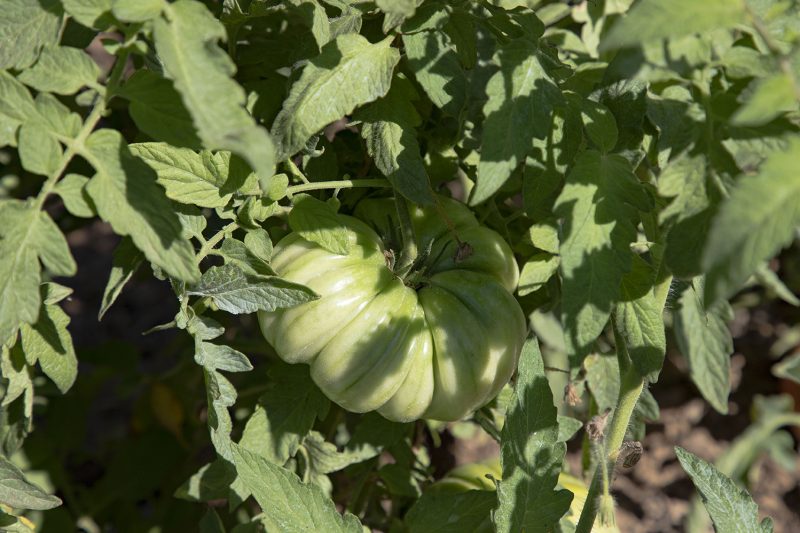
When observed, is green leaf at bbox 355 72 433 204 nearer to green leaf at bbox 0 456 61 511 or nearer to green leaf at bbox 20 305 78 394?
green leaf at bbox 20 305 78 394

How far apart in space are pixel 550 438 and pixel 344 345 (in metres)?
0.26

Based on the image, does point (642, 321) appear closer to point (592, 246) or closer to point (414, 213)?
point (592, 246)

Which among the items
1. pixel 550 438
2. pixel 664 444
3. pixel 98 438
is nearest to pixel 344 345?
pixel 550 438

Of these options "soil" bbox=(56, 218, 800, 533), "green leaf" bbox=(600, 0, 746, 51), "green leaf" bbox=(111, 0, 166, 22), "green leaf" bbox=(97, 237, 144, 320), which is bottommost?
"soil" bbox=(56, 218, 800, 533)

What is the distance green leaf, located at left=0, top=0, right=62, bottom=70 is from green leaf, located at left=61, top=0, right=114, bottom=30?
0.14ft

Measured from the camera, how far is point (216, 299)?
3.10 feet

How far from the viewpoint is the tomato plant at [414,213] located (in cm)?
75

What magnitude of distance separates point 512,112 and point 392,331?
0.30 m

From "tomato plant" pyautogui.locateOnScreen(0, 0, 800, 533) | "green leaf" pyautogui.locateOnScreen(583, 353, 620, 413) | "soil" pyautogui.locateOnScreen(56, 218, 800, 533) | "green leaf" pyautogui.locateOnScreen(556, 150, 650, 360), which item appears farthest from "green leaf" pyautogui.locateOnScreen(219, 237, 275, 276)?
"soil" pyautogui.locateOnScreen(56, 218, 800, 533)

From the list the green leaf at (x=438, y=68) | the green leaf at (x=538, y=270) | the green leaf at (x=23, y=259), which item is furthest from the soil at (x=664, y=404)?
the green leaf at (x=23, y=259)

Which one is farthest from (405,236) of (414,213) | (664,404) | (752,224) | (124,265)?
(664,404)

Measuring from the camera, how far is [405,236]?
1.09 m

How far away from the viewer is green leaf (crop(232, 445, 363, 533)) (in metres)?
0.93

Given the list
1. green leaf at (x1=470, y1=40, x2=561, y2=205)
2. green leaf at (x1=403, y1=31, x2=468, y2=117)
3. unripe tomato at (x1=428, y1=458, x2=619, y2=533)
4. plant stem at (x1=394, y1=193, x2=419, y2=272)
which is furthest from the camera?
unripe tomato at (x1=428, y1=458, x2=619, y2=533)
